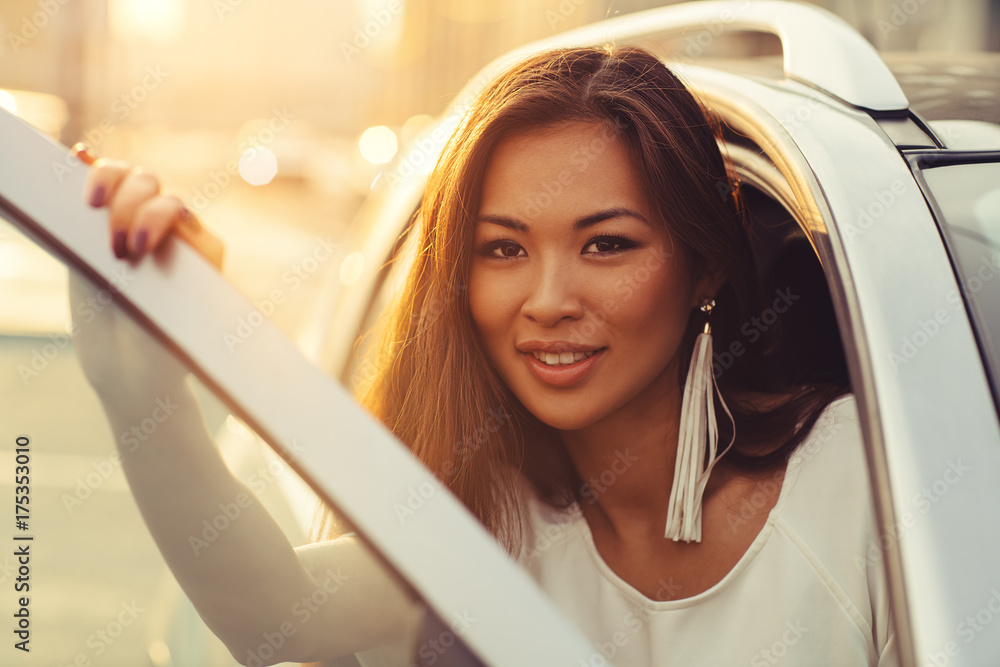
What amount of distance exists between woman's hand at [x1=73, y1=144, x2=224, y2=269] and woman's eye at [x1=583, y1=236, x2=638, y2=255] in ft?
2.63

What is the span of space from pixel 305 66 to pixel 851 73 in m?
85.1

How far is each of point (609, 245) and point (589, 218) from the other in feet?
0.24

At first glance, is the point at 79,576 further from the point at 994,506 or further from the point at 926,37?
the point at 926,37

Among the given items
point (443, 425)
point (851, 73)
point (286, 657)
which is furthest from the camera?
point (443, 425)

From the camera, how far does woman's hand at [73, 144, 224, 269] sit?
98 centimetres

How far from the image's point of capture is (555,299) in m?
1.60

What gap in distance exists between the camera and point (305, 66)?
266ft

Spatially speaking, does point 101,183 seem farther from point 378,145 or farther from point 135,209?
point 378,145

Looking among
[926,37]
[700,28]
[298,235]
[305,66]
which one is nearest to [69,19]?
[298,235]

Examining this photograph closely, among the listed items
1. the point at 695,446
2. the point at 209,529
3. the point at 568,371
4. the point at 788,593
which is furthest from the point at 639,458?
the point at 209,529

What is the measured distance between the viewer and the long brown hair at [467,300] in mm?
1720

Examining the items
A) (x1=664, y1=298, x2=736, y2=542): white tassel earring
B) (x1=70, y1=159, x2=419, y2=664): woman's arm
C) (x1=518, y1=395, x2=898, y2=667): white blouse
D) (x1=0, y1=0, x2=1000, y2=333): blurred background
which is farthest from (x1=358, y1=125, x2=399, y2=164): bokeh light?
(x1=70, y1=159, x2=419, y2=664): woman's arm

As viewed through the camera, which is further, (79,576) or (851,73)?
(851,73)

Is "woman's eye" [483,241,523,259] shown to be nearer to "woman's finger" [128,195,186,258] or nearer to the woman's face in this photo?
the woman's face
